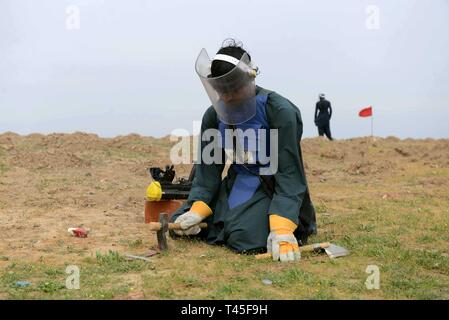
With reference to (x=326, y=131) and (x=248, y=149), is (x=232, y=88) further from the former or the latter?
(x=326, y=131)

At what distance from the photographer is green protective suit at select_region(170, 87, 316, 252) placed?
4.76 metres

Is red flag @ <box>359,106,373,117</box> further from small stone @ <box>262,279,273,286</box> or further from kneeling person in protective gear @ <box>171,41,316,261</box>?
small stone @ <box>262,279,273,286</box>

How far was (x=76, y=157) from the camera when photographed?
41.4 feet

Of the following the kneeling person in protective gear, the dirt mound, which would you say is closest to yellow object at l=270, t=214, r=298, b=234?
the kneeling person in protective gear

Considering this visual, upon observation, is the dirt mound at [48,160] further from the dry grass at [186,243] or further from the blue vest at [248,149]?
the blue vest at [248,149]

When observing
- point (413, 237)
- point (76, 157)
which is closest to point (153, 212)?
point (413, 237)

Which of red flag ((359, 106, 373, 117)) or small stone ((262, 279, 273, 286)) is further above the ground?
red flag ((359, 106, 373, 117))

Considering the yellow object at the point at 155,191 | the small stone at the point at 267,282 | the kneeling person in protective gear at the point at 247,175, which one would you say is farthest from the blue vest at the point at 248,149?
the small stone at the point at 267,282

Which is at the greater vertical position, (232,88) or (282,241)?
(232,88)

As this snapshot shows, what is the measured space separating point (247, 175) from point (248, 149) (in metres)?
0.23

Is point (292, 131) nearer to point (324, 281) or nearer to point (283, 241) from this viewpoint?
point (283, 241)

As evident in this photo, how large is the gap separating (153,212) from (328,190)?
461 centimetres

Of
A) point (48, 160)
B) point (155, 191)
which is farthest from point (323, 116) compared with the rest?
point (155, 191)

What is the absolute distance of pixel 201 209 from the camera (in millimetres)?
5129
